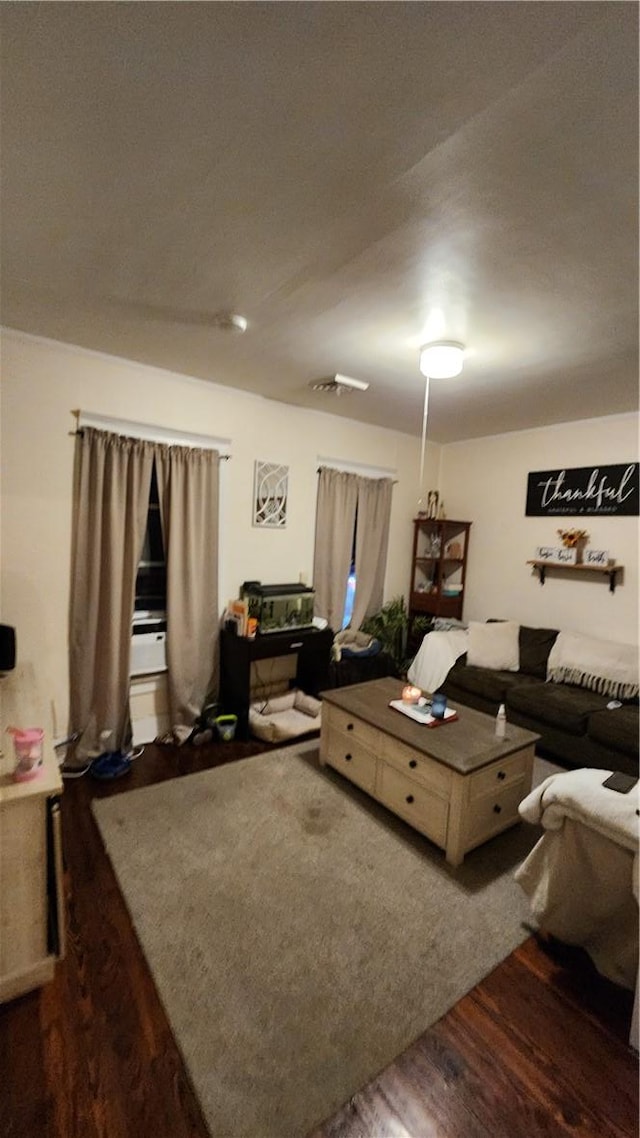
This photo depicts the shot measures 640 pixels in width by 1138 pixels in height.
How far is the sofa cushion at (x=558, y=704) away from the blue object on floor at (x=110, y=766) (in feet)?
8.67

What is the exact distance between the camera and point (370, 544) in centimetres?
425

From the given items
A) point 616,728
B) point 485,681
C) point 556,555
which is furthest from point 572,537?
point 616,728

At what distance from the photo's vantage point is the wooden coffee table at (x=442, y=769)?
2.00m

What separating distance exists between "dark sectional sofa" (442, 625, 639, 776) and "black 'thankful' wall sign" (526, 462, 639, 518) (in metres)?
1.06

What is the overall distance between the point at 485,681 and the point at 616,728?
0.91 m

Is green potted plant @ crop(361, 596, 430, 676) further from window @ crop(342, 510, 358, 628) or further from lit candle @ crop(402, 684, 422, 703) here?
lit candle @ crop(402, 684, 422, 703)

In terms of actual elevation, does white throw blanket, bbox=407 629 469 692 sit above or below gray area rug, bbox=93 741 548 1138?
above

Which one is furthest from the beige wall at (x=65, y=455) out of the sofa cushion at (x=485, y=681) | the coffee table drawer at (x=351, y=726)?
the sofa cushion at (x=485, y=681)

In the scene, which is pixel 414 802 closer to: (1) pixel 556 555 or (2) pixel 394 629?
(2) pixel 394 629

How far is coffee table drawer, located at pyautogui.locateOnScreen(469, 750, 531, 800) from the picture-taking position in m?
2.01

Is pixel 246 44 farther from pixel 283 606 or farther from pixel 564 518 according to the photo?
pixel 564 518

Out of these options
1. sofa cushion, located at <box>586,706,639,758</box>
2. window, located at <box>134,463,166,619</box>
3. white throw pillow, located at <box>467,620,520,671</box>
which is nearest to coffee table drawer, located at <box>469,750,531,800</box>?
sofa cushion, located at <box>586,706,639,758</box>

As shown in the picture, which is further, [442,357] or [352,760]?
[352,760]

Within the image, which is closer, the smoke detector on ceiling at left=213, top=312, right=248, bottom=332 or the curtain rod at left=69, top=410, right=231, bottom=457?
the smoke detector on ceiling at left=213, top=312, right=248, bottom=332
